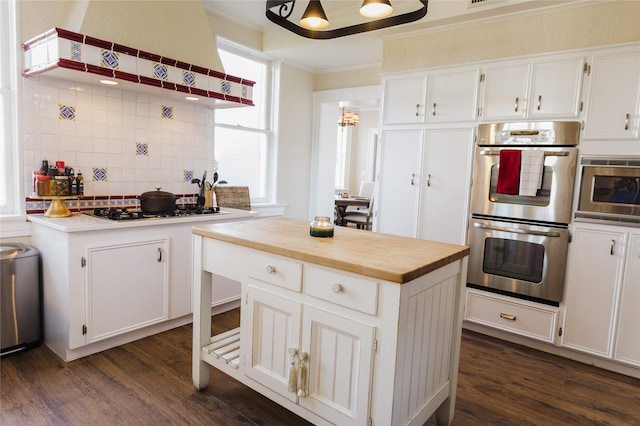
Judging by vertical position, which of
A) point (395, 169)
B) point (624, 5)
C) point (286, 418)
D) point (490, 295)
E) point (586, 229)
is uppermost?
point (624, 5)

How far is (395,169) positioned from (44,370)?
9.64ft

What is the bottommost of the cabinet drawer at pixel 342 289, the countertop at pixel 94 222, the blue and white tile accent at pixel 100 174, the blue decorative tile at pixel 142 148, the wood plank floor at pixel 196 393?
the wood plank floor at pixel 196 393

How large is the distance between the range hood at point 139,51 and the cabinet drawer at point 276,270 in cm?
166

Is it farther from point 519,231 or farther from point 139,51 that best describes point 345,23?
point 519,231

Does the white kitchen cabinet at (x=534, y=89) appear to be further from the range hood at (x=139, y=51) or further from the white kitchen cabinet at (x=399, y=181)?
the range hood at (x=139, y=51)

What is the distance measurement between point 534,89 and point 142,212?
303 cm

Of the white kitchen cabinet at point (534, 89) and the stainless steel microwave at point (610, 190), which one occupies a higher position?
the white kitchen cabinet at point (534, 89)

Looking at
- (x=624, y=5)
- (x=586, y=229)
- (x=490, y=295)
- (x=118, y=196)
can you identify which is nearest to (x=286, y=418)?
(x=490, y=295)

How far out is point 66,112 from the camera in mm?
2729

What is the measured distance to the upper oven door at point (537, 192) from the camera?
2.73 m

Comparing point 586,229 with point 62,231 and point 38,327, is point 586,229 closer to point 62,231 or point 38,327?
point 62,231

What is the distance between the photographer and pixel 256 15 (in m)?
3.67

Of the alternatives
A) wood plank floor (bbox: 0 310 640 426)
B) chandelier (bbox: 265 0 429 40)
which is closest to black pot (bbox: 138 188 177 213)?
wood plank floor (bbox: 0 310 640 426)

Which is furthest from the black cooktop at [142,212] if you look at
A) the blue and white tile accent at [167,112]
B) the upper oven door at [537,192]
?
the upper oven door at [537,192]
